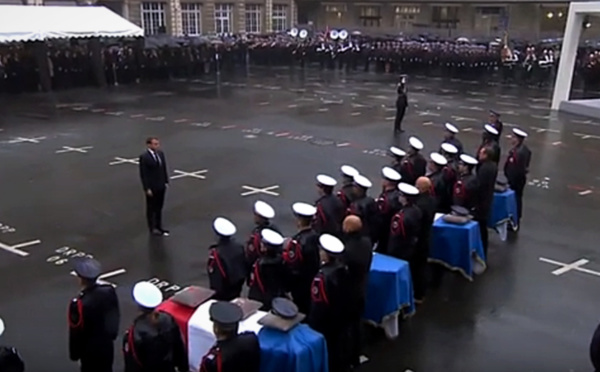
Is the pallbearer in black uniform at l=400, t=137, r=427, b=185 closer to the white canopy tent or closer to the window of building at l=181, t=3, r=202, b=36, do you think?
the white canopy tent

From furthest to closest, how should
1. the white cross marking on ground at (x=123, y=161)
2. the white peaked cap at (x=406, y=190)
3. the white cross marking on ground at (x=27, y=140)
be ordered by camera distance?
the white cross marking on ground at (x=27, y=140) < the white cross marking on ground at (x=123, y=161) < the white peaked cap at (x=406, y=190)

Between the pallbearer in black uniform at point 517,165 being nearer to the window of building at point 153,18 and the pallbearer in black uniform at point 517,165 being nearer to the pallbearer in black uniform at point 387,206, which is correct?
the pallbearer in black uniform at point 387,206

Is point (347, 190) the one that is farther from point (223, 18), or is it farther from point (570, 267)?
point (223, 18)

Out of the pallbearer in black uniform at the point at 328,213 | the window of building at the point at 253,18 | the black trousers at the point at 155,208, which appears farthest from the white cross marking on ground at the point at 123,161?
the window of building at the point at 253,18

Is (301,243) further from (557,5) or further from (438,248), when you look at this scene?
(557,5)

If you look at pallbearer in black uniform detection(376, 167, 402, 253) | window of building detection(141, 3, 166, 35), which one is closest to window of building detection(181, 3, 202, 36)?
window of building detection(141, 3, 166, 35)

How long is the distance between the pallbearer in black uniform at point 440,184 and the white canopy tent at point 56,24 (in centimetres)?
1986

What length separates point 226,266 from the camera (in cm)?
621

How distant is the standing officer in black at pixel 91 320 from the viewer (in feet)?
17.0

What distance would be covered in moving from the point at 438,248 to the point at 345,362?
2.76 meters

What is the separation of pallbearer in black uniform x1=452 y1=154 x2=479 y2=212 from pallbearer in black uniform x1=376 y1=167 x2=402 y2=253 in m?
1.22

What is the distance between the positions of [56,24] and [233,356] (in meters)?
24.5

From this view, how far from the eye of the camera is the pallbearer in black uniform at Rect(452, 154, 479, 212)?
8867mm

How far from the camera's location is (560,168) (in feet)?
50.4
